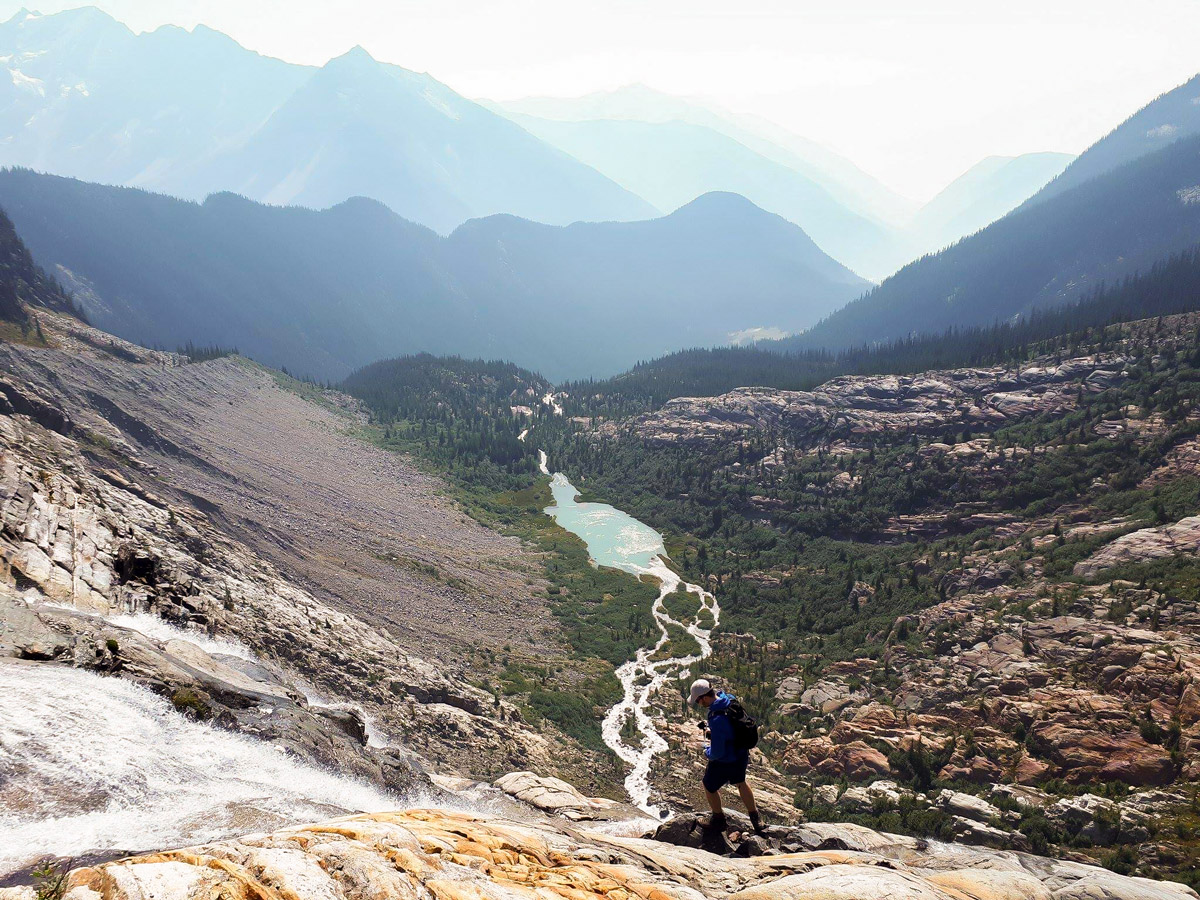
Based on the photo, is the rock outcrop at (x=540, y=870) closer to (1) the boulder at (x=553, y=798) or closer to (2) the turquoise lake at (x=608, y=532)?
(1) the boulder at (x=553, y=798)

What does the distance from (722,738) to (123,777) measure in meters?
15.3

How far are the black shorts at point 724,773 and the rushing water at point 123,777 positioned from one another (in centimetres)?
1073

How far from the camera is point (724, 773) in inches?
661

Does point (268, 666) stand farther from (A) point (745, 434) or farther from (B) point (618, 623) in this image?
(A) point (745, 434)

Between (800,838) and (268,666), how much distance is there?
29.0 metres

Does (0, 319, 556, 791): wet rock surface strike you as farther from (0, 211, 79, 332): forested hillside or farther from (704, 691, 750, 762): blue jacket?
(704, 691, 750, 762): blue jacket

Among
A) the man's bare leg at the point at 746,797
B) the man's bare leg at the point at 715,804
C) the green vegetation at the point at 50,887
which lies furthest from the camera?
the man's bare leg at the point at 715,804

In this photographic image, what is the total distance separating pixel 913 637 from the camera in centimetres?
6731

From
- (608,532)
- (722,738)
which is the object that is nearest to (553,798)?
(722,738)

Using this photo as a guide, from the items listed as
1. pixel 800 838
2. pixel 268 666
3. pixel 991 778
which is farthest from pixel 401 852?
pixel 991 778

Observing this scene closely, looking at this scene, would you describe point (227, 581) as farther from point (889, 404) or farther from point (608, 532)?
point (889, 404)

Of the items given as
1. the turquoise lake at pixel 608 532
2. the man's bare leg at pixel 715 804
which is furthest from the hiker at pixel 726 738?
the turquoise lake at pixel 608 532

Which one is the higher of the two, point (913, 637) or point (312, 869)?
point (312, 869)

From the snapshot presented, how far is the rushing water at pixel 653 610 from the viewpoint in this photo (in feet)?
178
